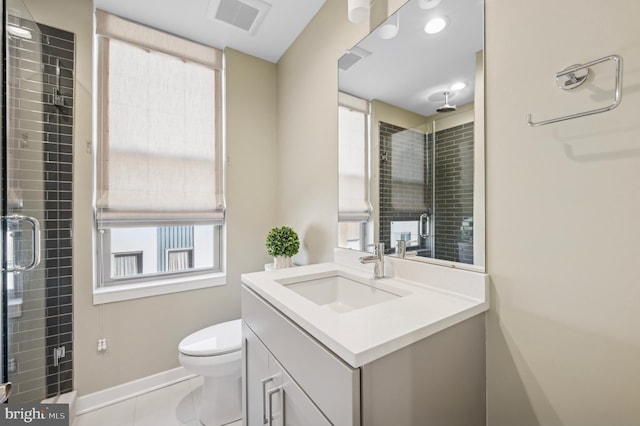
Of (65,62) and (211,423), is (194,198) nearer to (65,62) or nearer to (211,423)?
(65,62)

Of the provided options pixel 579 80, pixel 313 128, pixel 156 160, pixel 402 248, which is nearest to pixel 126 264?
pixel 156 160

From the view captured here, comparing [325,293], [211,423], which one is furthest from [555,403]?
[211,423]

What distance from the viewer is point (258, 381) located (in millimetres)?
1161

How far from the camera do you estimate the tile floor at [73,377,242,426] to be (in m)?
1.58

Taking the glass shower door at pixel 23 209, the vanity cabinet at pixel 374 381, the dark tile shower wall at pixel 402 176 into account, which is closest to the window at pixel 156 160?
the glass shower door at pixel 23 209

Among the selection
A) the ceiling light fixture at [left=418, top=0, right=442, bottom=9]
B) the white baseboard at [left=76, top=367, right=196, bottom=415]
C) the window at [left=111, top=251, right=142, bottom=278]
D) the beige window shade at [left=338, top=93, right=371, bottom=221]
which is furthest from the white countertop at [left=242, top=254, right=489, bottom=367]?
the white baseboard at [left=76, top=367, right=196, bottom=415]

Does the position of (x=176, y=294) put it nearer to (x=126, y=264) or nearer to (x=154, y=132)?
(x=126, y=264)

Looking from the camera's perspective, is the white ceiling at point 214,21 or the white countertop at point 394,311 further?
the white ceiling at point 214,21

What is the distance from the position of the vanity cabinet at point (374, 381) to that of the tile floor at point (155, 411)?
0.88 m

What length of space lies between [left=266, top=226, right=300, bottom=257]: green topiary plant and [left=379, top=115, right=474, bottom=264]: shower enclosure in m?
0.76

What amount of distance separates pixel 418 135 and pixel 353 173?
466 millimetres

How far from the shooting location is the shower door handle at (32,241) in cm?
125

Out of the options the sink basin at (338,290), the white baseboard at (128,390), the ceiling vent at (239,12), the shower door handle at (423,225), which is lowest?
the white baseboard at (128,390)

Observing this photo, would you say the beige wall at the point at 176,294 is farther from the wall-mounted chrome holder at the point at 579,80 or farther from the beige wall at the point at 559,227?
the wall-mounted chrome holder at the point at 579,80
